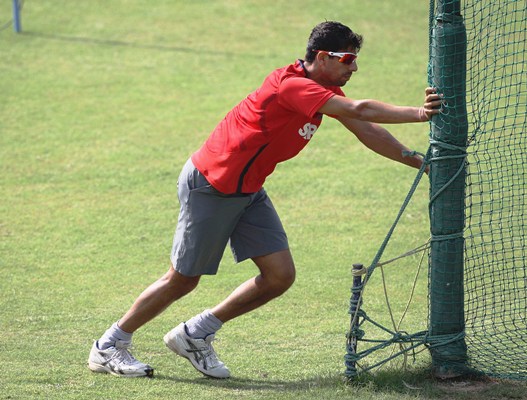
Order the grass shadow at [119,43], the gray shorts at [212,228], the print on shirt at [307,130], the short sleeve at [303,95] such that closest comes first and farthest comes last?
the short sleeve at [303,95] < the print on shirt at [307,130] < the gray shorts at [212,228] < the grass shadow at [119,43]

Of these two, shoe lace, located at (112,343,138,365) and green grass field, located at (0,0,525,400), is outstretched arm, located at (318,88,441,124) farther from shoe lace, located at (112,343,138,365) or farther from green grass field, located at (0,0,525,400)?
shoe lace, located at (112,343,138,365)

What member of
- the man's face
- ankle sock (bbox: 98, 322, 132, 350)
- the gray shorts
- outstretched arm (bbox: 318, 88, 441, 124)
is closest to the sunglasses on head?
the man's face

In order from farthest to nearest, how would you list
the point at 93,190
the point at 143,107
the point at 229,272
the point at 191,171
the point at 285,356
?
the point at 143,107, the point at 93,190, the point at 229,272, the point at 285,356, the point at 191,171

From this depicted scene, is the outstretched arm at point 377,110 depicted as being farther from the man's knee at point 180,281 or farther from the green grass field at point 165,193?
the green grass field at point 165,193

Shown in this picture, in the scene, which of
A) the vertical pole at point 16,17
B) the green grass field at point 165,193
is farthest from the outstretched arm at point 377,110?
the vertical pole at point 16,17

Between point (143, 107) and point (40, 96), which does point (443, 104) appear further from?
point (40, 96)

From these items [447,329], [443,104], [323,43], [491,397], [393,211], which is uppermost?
[323,43]

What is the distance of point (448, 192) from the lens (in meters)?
5.33

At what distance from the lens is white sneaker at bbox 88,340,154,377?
19.0 ft

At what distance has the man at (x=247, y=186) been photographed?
210 inches

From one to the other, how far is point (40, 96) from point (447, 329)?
28.7ft

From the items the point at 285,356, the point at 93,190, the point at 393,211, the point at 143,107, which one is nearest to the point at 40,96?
the point at 143,107

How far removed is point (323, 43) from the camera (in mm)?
5332

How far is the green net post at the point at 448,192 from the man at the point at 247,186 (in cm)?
15
